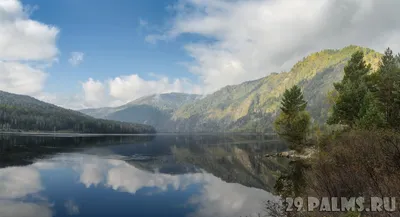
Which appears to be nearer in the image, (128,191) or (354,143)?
(354,143)

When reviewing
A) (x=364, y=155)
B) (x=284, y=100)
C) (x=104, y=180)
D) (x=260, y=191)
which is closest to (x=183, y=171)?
(x=104, y=180)

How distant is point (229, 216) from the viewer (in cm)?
3139

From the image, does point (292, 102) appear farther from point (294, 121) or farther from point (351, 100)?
point (351, 100)

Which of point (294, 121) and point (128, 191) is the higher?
point (294, 121)

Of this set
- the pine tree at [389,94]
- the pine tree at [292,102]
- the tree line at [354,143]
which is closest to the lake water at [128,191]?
the tree line at [354,143]

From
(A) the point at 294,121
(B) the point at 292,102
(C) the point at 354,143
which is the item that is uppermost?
(B) the point at 292,102

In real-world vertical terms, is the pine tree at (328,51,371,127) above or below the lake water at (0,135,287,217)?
above

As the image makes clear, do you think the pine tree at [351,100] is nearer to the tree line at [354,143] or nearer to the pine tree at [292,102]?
the tree line at [354,143]

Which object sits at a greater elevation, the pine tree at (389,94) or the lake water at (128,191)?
the pine tree at (389,94)

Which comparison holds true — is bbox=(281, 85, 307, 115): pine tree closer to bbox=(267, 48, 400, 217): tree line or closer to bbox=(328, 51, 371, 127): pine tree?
bbox=(267, 48, 400, 217): tree line

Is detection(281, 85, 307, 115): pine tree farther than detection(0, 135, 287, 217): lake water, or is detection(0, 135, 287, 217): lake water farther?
detection(281, 85, 307, 115): pine tree

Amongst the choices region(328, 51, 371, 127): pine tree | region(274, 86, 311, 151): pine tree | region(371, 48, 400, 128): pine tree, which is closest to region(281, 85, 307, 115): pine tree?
region(274, 86, 311, 151): pine tree

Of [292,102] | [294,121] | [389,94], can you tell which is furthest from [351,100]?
[292,102]

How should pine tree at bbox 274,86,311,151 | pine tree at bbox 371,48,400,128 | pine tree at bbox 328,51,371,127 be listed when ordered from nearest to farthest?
pine tree at bbox 371,48,400,128, pine tree at bbox 328,51,371,127, pine tree at bbox 274,86,311,151
